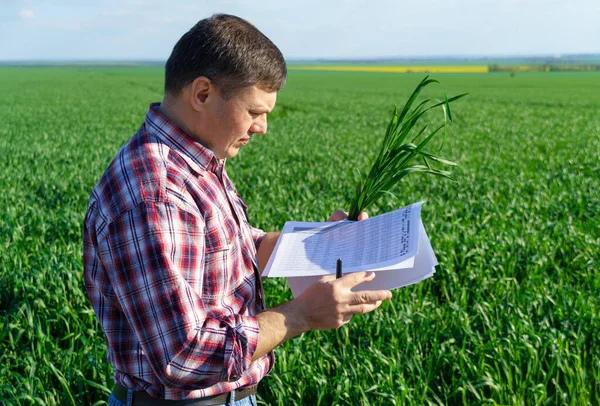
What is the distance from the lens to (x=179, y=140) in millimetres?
1769

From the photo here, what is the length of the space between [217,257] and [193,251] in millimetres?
150

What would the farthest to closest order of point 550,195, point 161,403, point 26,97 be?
point 26,97 < point 550,195 < point 161,403

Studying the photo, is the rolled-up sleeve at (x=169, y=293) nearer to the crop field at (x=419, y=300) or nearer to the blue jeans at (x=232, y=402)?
the blue jeans at (x=232, y=402)

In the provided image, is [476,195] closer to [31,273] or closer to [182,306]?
[31,273]

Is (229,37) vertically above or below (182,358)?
above

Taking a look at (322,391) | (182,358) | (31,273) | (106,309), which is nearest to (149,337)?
(182,358)

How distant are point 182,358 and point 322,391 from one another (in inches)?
77.7

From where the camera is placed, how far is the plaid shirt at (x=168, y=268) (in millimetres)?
1545

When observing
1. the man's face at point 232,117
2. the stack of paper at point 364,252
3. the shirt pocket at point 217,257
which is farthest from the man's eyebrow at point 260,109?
the stack of paper at point 364,252

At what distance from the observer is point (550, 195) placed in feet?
30.7

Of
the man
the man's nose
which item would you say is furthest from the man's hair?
the man's nose

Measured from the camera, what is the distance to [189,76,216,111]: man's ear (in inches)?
67.2

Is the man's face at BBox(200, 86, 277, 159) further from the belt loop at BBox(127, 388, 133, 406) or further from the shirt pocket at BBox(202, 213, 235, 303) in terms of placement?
the belt loop at BBox(127, 388, 133, 406)

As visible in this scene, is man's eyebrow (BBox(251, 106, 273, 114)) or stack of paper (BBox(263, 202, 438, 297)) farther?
stack of paper (BBox(263, 202, 438, 297))
